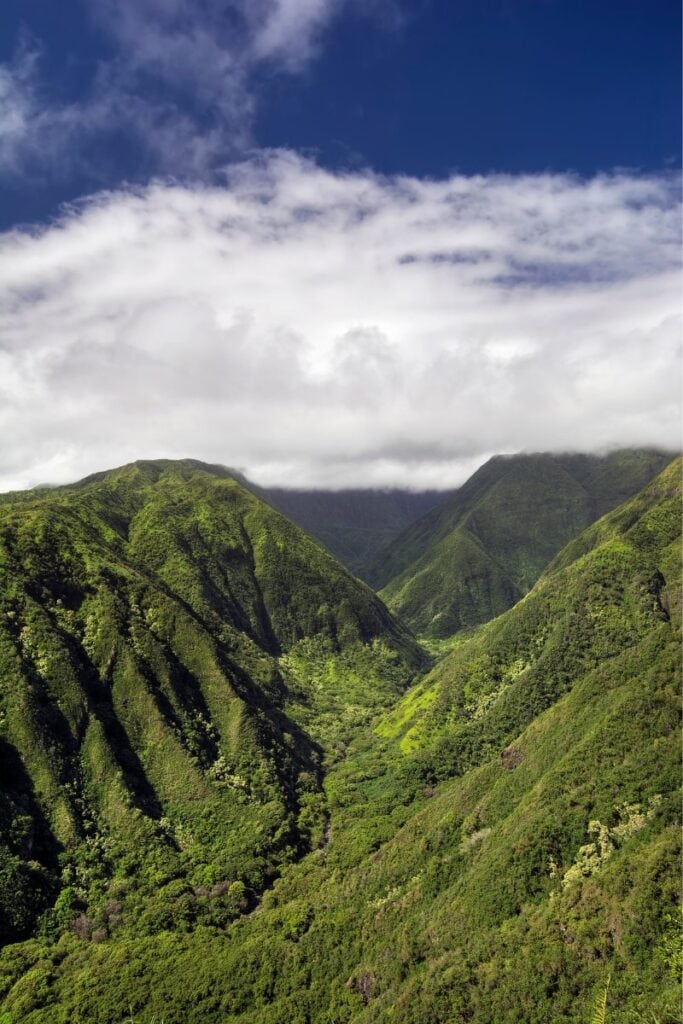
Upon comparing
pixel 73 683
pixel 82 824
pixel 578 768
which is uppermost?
pixel 73 683

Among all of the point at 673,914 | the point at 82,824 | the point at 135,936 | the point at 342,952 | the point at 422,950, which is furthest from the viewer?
the point at 82,824

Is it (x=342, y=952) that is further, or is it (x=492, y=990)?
(x=342, y=952)

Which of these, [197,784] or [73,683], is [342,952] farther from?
[73,683]

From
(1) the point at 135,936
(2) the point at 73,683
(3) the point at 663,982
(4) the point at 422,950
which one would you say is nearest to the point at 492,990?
(4) the point at 422,950

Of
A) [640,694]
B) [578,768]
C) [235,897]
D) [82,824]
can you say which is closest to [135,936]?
[235,897]

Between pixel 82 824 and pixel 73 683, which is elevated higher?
pixel 73 683

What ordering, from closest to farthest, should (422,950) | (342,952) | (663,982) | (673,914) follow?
(663,982) → (673,914) → (422,950) → (342,952)
